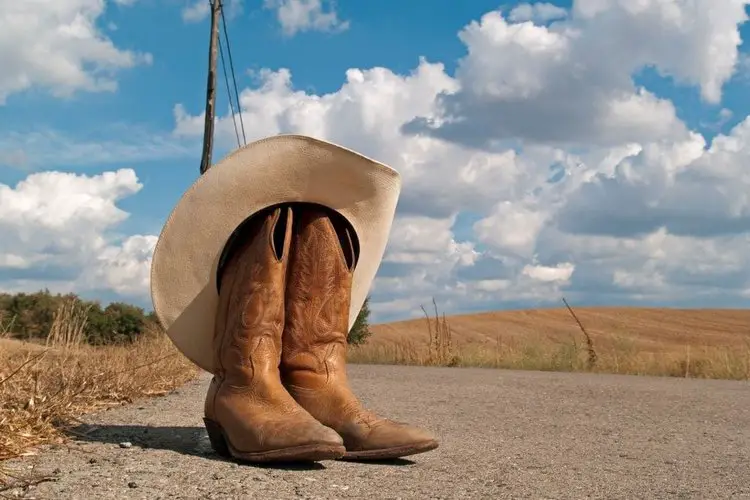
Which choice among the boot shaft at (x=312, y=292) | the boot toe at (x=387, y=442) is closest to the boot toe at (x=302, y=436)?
the boot toe at (x=387, y=442)

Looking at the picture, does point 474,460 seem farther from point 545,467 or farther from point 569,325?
point 569,325

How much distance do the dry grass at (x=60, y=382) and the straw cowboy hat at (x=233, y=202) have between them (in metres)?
0.70

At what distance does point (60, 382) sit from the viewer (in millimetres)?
5254

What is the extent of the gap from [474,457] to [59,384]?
2.61 m

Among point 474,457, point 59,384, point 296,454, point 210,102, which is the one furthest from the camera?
point 210,102

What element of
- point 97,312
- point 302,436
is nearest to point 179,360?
point 302,436

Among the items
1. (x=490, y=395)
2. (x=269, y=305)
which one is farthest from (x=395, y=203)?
(x=490, y=395)

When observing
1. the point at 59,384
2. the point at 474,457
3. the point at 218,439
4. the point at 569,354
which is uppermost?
the point at 569,354

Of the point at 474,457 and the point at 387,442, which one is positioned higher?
the point at 387,442

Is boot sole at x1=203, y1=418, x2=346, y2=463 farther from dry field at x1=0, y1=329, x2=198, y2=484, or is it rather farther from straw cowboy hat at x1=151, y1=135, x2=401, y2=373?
dry field at x1=0, y1=329, x2=198, y2=484

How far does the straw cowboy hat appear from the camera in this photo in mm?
3859

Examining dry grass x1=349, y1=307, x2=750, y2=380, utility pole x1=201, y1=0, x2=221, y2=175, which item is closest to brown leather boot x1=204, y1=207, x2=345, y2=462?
utility pole x1=201, y1=0, x2=221, y2=175

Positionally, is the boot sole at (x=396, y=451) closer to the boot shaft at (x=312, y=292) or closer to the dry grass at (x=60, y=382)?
the boot shaft at (x=312, y=292)

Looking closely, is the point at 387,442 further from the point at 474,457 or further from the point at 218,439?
the point at 218,439
